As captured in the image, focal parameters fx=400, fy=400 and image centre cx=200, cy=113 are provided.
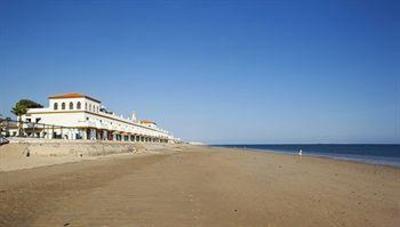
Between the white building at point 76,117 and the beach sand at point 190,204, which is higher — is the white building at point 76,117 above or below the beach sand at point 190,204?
above

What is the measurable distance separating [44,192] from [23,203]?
6.58ft

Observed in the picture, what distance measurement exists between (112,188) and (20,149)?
1599 cm

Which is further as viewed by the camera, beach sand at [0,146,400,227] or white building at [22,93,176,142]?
white building at [22,93,176,142]

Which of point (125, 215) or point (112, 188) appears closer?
point (125, 215)

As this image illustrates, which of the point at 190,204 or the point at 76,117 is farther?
the point at 76,117

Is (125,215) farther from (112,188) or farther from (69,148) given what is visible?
(69,148)

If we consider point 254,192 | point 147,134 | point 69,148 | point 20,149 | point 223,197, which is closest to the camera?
point 223,197

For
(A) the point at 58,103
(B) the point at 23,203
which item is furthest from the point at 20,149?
(A) the point at 58,103

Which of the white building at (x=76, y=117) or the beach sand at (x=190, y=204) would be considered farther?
the white building at (x=76, y=117)

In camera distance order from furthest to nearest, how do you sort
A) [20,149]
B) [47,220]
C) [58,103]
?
[58,103] < [20,149] < [47,220]

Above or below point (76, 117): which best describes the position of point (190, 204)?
below

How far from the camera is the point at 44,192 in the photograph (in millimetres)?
11508

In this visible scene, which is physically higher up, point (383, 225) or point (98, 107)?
point (98, 107)

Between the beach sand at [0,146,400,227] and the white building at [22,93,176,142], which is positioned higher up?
the white building at [22,93,176,142]
